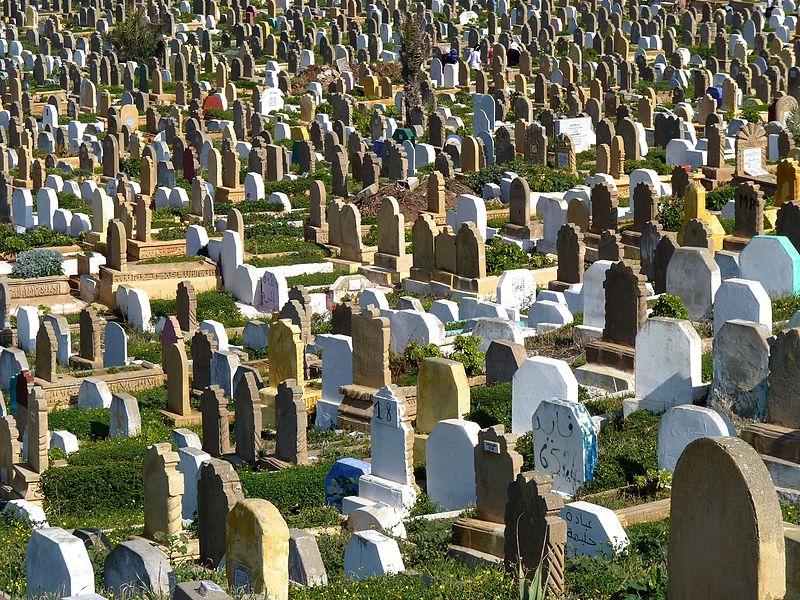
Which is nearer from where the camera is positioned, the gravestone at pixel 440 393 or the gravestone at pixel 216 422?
the gravestone at pixel 440 393

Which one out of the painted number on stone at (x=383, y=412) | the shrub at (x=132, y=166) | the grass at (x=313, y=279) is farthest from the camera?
the shrub at (x=132, y=166)

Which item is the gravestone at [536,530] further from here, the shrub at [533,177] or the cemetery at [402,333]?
the shrub at [533,177]

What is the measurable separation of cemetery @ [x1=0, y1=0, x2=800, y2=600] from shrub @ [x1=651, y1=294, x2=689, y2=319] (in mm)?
23

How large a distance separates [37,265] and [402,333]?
801cm

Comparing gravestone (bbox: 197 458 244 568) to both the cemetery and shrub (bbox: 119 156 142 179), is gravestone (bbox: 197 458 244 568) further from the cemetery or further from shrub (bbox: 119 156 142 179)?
shrub (bbox: 119 156 142 179)

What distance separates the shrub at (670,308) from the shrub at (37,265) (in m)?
11.0

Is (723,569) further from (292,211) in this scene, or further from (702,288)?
(292,211)

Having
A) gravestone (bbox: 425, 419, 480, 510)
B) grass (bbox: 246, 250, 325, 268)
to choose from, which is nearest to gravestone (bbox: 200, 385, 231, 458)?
gravestone (bbox: 425, 419, 480, 510)

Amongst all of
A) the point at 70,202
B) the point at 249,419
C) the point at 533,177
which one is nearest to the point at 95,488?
the point at 249,419

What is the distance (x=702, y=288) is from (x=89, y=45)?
34683 millimetres

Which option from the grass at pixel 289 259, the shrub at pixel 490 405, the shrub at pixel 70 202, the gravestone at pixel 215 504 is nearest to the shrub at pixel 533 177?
the grass at pixel 289 259

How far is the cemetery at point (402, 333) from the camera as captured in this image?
1120 centimetres

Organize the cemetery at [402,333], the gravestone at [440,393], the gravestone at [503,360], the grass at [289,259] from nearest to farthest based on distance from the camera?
1. the cemetery at [402,333]
2. the gravestone at [440,393]
3. the gravestone at [503,360]
4. the grass at [289,259]

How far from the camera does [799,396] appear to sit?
12.9m
